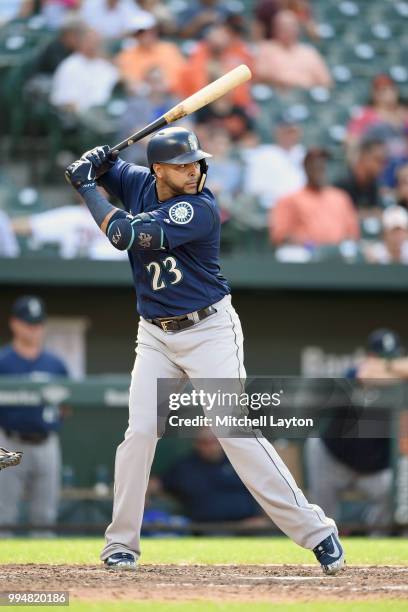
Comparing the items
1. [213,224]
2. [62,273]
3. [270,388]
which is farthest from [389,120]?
[213,224]

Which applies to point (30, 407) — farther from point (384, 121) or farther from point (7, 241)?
point (384, 121)

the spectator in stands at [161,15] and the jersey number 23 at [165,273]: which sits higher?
the spectator in stands at [161,15]

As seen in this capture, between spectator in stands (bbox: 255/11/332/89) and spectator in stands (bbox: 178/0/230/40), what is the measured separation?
52cm

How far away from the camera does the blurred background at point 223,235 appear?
7.66m

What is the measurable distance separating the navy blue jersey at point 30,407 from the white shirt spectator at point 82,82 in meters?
2.94

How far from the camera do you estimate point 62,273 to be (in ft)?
29.7

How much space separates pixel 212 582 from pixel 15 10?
26.9 feet

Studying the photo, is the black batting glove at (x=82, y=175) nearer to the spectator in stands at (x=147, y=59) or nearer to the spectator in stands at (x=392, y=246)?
the spectator in stands at (x=392, y=246)

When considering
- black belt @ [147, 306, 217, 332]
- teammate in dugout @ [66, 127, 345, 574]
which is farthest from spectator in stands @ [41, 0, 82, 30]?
black belt @ [147, 306, 217, 332]

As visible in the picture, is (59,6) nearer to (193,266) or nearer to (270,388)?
(270,388)

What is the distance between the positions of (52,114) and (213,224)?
18.8 ft

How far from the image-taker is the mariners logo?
4.45 m

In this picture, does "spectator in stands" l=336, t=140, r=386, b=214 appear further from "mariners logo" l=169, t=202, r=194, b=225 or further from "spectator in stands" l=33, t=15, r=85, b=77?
"mariners logo" l=169, t=202, r=194, b=225

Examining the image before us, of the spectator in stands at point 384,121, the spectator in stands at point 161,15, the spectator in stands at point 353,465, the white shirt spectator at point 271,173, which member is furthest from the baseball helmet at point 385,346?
the spectator in stands at point 161,15
